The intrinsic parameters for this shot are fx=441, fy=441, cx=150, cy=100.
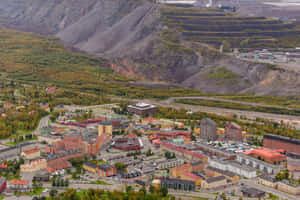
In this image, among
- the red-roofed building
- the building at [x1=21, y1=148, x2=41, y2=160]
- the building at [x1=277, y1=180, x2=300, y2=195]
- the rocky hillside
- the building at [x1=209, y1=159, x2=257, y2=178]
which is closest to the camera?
the building at [x1=277, y1=180, x2=300, y2=195]

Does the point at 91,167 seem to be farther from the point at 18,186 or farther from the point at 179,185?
the point at 179,185

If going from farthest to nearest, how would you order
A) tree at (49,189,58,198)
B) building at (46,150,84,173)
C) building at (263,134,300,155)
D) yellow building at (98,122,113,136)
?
yellow building at (98,122,113,136), building at (263,134,300,155), building at (46,150,84,173), tree at (49,189,58,198)

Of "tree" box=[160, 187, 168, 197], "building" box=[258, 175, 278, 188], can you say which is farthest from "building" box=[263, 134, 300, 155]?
"tree" box=[160, 187, 168, 197]

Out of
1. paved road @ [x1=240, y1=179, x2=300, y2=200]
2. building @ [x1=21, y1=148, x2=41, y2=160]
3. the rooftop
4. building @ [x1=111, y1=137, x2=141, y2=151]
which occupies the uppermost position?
building @ [x1=111, y1=137, x2=141, y2=151]

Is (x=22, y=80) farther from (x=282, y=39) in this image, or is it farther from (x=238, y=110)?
(x=282, y=39)

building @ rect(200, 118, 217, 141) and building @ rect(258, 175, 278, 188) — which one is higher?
building @ rect(200, 118, 217, 141)

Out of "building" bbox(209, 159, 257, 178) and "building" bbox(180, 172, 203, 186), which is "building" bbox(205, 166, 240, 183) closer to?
"building" bbox(209, 159, 257, 178)

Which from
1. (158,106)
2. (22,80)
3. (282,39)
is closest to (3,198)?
(158,106)

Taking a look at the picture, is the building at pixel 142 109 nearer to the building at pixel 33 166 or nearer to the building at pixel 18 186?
the building at pixel 33 166
